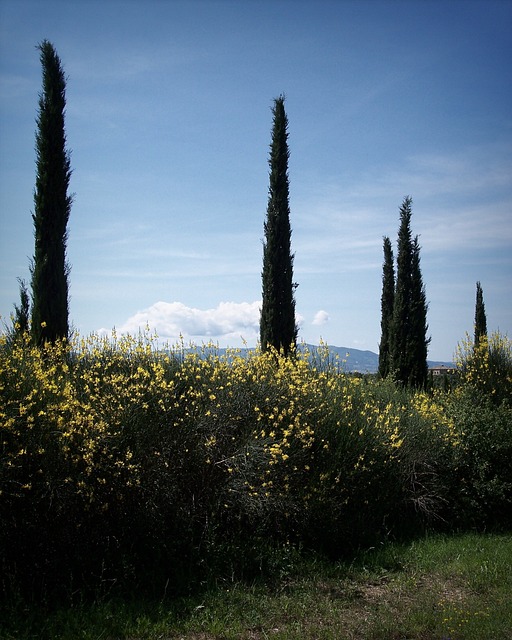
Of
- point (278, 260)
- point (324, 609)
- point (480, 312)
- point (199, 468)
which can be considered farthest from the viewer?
point (480, 312)

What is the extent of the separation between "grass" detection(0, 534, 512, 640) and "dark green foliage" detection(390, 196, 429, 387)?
13347 millimetres

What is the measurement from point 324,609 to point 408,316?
634 inches

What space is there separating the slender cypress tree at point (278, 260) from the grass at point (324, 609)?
27.6 feet

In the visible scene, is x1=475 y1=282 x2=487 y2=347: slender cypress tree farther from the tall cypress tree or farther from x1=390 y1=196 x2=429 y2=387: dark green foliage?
the tall cypress tree

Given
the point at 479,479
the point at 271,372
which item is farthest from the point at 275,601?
the point at 479,479

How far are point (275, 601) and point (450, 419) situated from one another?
499cm

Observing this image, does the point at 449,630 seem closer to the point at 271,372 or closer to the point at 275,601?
the point at 275,601

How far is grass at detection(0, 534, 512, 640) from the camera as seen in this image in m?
4.58

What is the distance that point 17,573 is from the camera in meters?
5.04

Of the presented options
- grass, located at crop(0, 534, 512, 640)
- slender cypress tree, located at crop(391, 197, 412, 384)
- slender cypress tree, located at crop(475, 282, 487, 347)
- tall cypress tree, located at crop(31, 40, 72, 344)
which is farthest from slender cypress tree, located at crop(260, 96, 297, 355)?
slender cypress tree, located at crop(475, 282, 487, 347)

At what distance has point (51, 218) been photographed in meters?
12.0

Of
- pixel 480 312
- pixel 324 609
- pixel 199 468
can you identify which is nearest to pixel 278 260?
pixel 199 468

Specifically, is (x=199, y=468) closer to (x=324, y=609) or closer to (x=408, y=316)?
(x=324, y=609)

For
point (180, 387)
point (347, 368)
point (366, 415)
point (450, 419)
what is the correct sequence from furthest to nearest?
1. point (347, 368)
2. point (450, 419)
3. point (366, 415)
4. point (180, 387)
